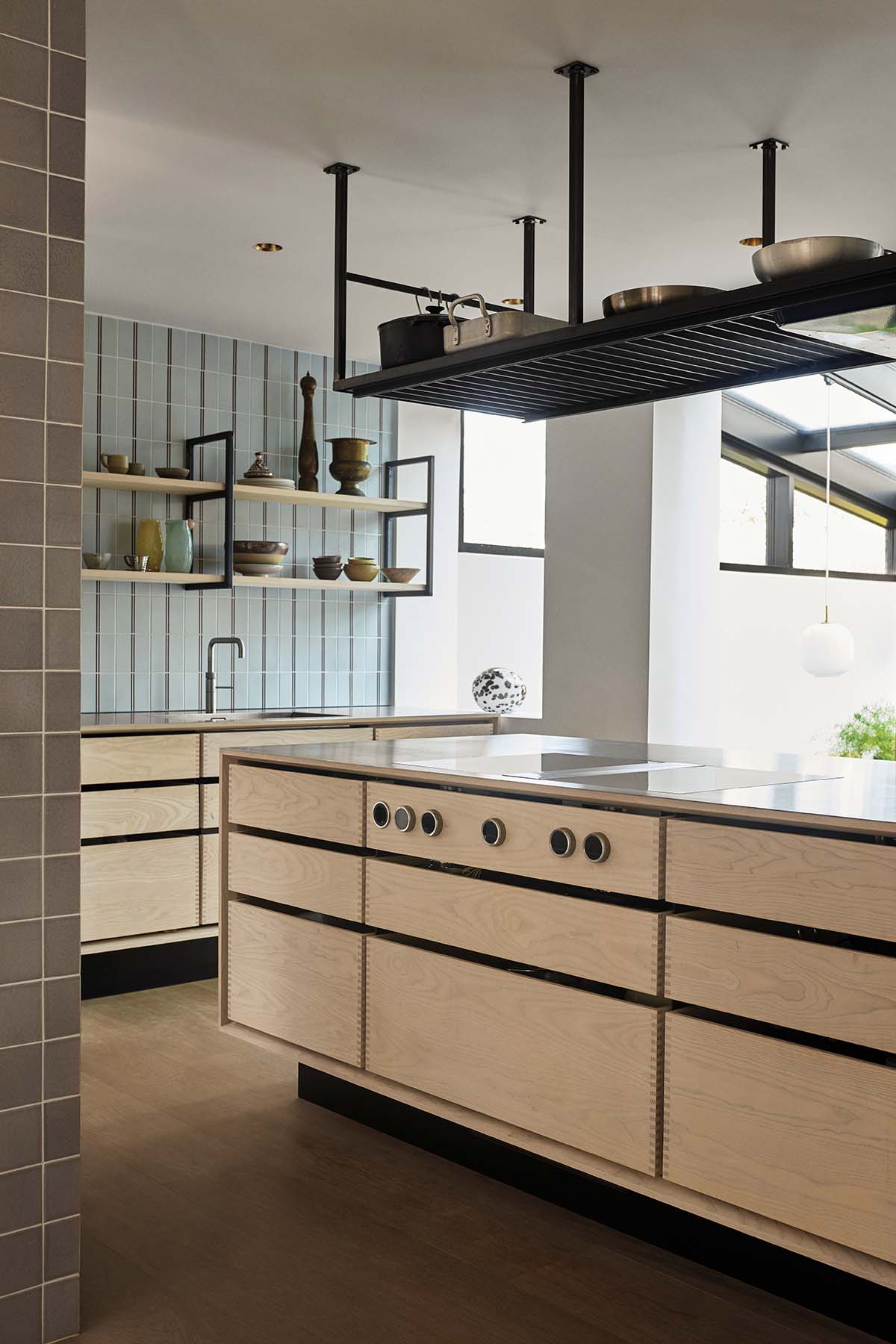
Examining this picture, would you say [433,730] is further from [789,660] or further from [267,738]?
[789,660]

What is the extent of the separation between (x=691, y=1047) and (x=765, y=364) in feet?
5.27

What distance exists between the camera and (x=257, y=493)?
16.4 feet

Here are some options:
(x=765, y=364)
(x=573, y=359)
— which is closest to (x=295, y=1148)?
(x=573, y=359)

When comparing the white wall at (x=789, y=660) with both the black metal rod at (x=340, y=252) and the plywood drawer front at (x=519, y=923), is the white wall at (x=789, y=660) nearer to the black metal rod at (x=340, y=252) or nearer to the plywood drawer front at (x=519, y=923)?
the black metal rod at (x=340, y=252)

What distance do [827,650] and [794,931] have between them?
3447 millimetres

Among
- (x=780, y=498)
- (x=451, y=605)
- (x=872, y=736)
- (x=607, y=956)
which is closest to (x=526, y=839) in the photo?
(x=607, y=956)

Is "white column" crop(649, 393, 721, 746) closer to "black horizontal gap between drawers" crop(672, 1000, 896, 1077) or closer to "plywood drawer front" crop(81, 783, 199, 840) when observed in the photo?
"plywood drawer front" crop(81, 783, 199, 840)

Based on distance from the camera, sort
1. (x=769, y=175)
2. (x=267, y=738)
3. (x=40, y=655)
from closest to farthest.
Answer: (x=40, y=655) → (x=769, y=175) → (x=267, y=738)

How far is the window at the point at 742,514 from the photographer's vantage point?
21.0 feet

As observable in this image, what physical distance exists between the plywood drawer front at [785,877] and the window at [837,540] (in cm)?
484

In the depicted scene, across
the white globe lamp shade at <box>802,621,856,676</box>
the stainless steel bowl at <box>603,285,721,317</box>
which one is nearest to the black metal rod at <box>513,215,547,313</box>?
the stainless steel bowl at <box>603,285,721,317</box>

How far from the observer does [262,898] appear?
9.96 feet

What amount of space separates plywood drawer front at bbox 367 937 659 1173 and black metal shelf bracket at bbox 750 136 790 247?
5.78 feet

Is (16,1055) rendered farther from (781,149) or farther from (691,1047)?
(781,149)
